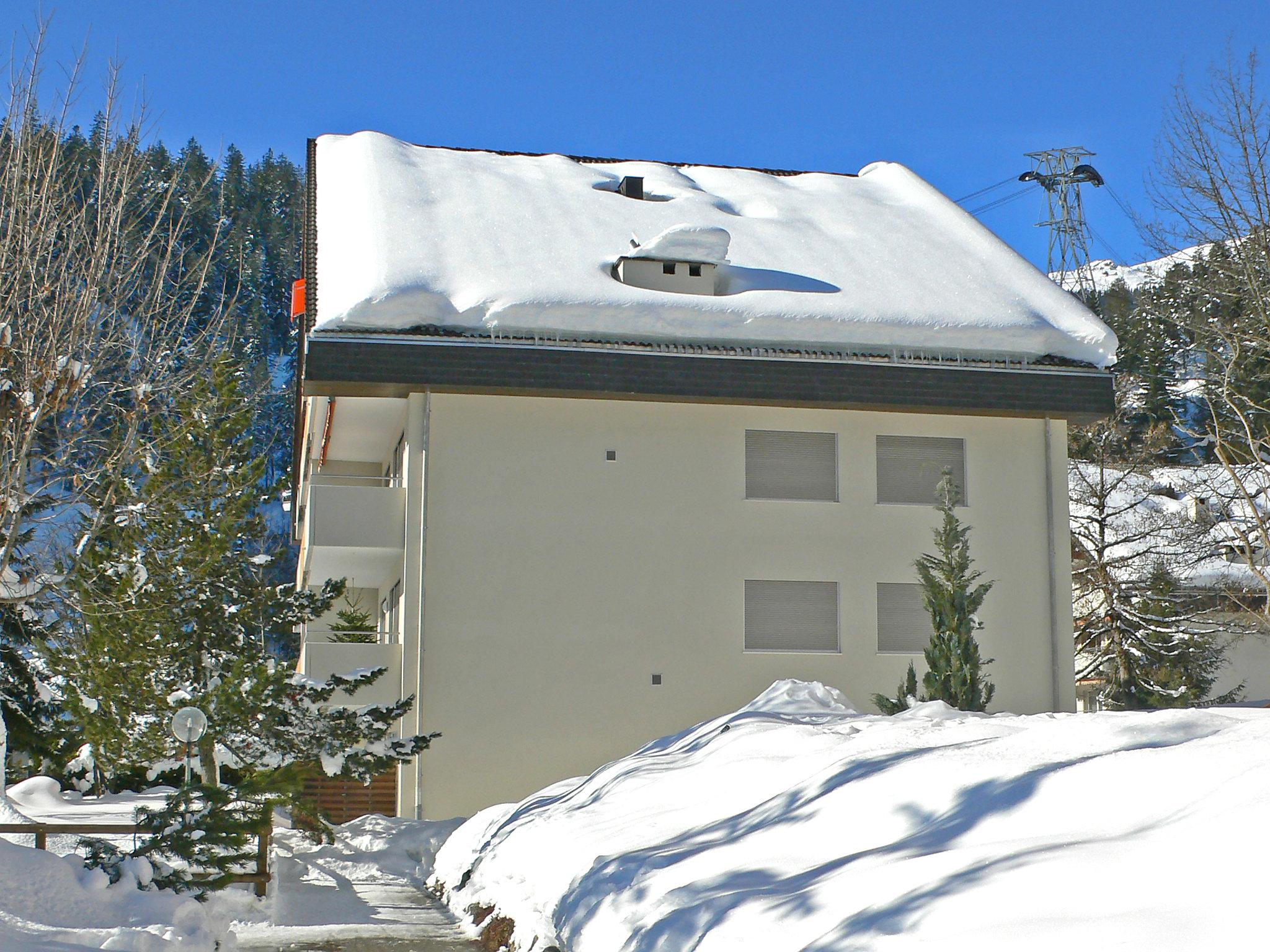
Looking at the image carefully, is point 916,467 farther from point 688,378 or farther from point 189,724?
point 189,724

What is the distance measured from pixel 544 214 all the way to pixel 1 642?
1114cm

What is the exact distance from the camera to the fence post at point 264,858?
1094cm

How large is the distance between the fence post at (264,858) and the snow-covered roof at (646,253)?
349 inches

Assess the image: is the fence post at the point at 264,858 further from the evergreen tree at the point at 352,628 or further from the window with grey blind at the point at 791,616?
the window with grey blind at the point at 791,616

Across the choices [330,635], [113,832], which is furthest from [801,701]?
[330,635]

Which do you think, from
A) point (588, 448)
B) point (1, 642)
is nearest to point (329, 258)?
point (588, 448)

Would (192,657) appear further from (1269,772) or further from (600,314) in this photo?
(1269,772)

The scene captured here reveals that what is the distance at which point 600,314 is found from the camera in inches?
792

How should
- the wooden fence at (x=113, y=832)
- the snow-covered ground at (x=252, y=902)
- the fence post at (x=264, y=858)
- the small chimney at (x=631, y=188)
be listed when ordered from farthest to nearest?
the small chimney at (x=631, y=188) < the fence post at (x=264, y=858) < the wooden fence at (x=113, y=832) < the snow-covered ground at (x=252, y=902)

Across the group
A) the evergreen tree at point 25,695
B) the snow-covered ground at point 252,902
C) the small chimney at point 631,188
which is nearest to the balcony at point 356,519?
the snow-covered ground at point 252,902

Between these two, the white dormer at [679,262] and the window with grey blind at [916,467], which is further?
the window with grey blind at [916,467]

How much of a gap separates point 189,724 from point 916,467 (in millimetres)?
12450

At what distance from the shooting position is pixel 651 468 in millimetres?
20625

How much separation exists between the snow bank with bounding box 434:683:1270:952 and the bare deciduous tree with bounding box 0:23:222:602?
5469 millimetres
